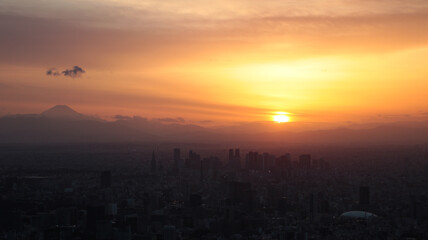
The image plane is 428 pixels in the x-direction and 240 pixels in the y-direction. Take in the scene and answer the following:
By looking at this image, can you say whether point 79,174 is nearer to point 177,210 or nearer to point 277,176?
point 277,176

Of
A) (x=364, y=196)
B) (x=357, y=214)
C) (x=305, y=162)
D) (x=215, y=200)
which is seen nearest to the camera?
(x=357, y=214)

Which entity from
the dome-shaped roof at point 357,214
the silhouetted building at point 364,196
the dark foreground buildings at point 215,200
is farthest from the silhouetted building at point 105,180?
the dome-shaped roof at point 357,214

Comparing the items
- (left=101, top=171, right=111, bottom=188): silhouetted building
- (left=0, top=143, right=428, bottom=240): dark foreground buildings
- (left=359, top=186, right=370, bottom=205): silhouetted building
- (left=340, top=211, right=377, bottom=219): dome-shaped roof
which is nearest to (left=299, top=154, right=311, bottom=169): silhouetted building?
(left=0, top=143, right=428, bottom=240): dark foreground buildings

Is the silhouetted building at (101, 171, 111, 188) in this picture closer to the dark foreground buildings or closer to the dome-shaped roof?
the dark foreground buildings

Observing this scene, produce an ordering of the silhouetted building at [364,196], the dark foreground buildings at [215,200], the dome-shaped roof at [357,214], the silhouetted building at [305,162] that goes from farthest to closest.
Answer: the silhouetted building at [305,162] < the silhouetted building at [364,196] < the dome-shaped roof at [357,214] < the dark foreground buildings at [215,200]

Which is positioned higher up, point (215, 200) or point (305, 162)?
point (305, 162)

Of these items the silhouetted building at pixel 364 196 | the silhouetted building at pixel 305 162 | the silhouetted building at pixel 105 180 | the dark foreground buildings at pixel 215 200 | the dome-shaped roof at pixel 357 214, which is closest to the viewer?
the dark foreground buildings at pixel 215 200

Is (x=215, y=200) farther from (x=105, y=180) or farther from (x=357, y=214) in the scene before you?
(x=105, y=180)

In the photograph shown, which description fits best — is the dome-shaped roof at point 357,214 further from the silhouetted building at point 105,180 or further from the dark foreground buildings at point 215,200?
the silhouetted building at point 105,180

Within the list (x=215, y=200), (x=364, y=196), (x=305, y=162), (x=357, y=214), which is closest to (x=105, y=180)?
(x=215, y=200)

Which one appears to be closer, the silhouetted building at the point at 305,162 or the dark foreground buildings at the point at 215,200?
the dark foreground buildings at the point at 215,200

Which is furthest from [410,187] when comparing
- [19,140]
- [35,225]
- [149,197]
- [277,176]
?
[19,140]

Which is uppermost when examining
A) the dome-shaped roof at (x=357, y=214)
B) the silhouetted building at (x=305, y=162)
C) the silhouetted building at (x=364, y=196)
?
the silhouetted building at (x=305, y=162)

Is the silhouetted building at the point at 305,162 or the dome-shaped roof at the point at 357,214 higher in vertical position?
the silhouetted building at the point at 305,162
